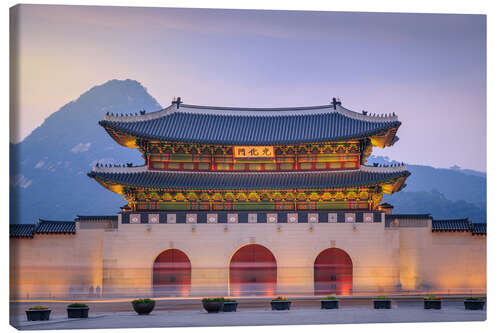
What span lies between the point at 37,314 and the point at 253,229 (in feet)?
30.8

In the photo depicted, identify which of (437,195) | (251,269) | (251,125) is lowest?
(251,269)

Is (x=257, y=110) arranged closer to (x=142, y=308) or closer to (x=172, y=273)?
(x=172, y=273)

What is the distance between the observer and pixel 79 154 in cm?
5581

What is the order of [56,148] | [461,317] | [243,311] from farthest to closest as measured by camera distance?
[56,148]
[243,311]
[461,317]

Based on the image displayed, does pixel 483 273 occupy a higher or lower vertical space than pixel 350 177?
lower

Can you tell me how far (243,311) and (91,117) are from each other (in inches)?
1598

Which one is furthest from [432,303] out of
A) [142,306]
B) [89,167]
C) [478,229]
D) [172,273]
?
[89,167]

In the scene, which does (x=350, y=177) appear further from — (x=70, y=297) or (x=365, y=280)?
(x=70, y=297)

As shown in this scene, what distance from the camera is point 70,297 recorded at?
23359 mm

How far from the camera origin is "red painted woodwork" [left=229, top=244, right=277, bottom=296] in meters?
24.2

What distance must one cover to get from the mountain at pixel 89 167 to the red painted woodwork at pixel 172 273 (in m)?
20.5

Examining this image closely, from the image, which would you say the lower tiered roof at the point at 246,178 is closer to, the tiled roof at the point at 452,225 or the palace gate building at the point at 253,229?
the palace gate building at the point at 253,229

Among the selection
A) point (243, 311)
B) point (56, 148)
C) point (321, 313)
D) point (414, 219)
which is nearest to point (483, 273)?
point (414, 219)

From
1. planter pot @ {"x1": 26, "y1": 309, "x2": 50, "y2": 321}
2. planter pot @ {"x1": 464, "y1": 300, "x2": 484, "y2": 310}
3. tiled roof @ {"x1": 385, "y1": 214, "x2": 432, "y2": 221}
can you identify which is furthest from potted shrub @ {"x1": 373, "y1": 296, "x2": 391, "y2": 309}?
planter pot @ {"x1": 26, "y1": 309, "x2": 50, "y2": 321}
